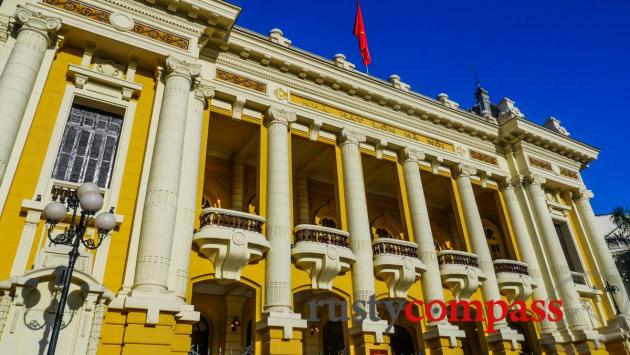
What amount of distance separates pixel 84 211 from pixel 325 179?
13201mm

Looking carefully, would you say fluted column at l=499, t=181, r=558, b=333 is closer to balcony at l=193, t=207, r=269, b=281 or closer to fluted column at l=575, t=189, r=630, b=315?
fluted column at l=575, t=189, r=630, b=315

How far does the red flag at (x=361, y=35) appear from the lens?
20206 mm

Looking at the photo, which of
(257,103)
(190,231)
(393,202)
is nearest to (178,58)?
(257,103)

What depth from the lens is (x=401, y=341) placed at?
19359 mm

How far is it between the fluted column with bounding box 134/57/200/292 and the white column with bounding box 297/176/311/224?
704cm

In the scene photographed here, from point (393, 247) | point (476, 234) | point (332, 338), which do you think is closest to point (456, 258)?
point (476, 234)

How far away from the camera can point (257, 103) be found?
15.0 metres

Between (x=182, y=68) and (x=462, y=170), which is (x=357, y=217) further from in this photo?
(x=182, y=68)

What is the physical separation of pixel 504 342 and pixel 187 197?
38.4 ft

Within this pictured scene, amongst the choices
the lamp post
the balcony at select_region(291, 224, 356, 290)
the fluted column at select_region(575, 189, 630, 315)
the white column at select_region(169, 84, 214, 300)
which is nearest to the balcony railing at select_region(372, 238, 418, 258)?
the balcony at select_region(291, 224, 356, 290)

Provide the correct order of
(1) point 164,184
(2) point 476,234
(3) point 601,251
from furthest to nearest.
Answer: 1. (3) point 601,251
2. (2) point 476,234
3. (1) point 164,184

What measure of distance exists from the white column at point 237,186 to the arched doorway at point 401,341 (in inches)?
353

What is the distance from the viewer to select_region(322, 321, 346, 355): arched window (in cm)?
1724

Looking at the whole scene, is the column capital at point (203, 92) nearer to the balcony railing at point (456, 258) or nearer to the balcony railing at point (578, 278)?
the balcony railing at point (456, 258)
